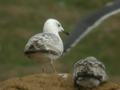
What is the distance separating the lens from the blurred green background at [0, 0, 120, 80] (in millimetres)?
21750

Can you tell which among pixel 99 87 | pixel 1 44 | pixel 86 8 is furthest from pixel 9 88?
pixel 86 8

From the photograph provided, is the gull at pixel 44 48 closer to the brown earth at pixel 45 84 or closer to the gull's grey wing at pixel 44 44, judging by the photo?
the gull's grey wing at pixel 44 44

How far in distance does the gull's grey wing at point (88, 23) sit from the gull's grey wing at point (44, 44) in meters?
1.57

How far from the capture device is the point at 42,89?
9.16 m

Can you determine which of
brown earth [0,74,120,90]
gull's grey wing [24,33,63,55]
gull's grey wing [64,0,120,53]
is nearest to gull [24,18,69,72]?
gull's grey wing [24,33,63,55]

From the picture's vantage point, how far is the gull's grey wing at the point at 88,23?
12.7 metres

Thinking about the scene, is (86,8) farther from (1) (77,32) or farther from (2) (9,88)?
(2) (9,88)

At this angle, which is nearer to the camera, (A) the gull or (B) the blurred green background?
(A) the gull

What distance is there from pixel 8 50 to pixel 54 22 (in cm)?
1181

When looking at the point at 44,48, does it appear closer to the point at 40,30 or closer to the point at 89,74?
the point at 89,74

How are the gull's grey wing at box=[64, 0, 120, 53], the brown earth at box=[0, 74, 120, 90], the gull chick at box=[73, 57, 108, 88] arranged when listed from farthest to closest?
the gull's grey wing at box=[64, 0, 120, 53]
the brown earth at box=[0, 74, 120, 90]
the gull chick at box=[73, 57, 108, 88]

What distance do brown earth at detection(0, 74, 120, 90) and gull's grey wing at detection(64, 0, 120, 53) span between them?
2.62 metres

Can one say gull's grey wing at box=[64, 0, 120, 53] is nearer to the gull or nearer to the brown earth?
the gull

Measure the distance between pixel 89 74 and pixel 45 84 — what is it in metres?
0.71
